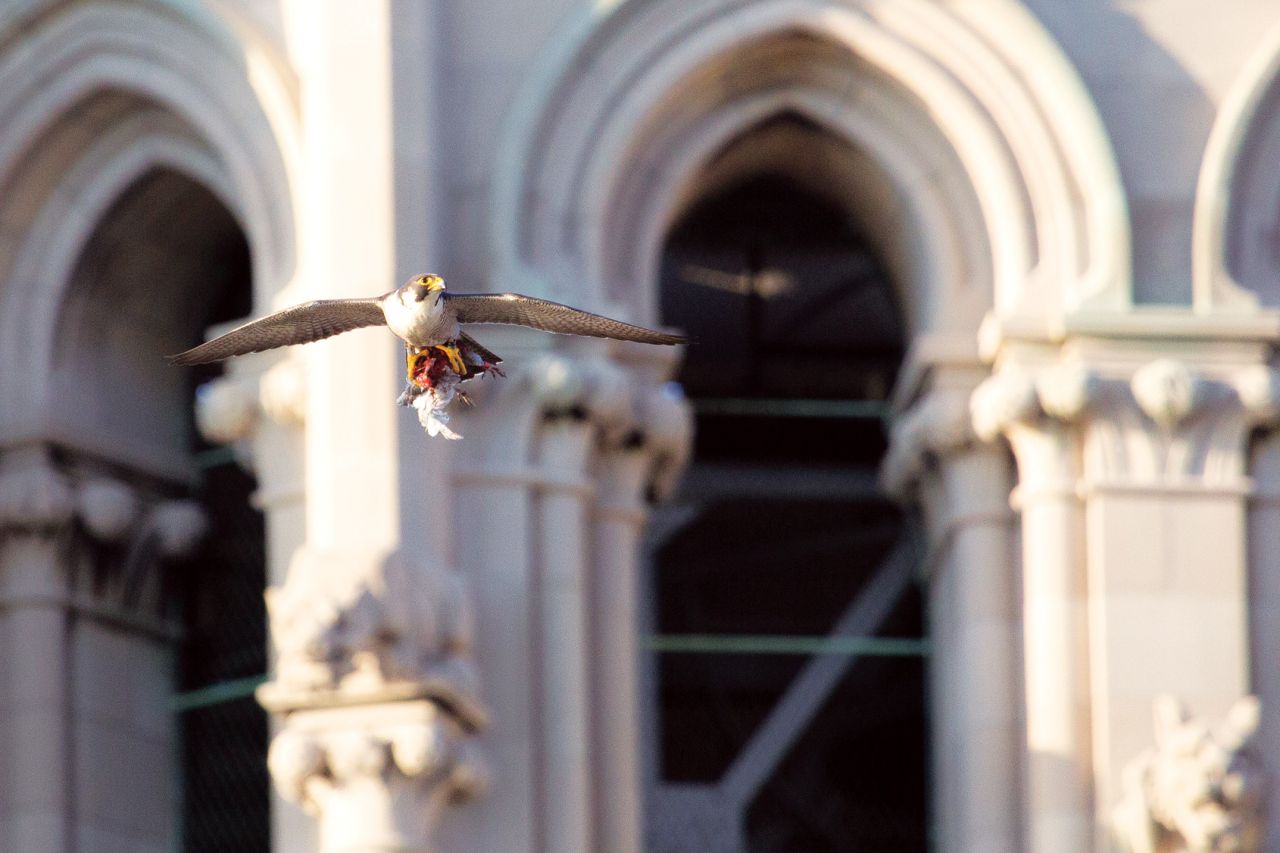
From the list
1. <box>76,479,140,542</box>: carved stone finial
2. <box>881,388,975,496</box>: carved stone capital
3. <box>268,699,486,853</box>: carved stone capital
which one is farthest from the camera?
<box>76,479,140,542</box>: carved stone finial

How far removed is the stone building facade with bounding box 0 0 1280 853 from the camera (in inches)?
1144

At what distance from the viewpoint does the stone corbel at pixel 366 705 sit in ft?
93.0

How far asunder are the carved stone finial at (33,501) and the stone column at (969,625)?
194 inches

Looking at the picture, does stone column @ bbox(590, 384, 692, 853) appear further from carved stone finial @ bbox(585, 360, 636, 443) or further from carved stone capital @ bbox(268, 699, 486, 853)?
carved stone capital @ bbox(268, 699, 486, 853)

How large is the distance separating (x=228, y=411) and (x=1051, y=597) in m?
4.77

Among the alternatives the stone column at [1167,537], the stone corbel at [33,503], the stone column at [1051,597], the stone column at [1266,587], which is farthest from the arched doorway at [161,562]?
the stone column at [1266,587]

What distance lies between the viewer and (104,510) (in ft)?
104

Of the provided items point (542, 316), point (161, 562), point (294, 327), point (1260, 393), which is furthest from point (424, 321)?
point (161, 562)

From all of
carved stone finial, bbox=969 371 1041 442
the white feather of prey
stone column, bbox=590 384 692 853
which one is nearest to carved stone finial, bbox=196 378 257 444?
stone column, bbox=590 384 692 853

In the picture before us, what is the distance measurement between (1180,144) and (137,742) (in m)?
7.15

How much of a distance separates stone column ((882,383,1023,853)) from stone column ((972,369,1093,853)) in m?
0.18

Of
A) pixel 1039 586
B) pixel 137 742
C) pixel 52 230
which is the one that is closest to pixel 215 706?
pixel 137 742

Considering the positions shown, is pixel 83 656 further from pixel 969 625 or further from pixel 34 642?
pixel 969 625

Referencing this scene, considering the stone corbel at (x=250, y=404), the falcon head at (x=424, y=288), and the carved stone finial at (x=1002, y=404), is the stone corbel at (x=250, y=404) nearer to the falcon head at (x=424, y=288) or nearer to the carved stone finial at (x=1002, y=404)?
the carved stone finial at (x=1002, y=404)
